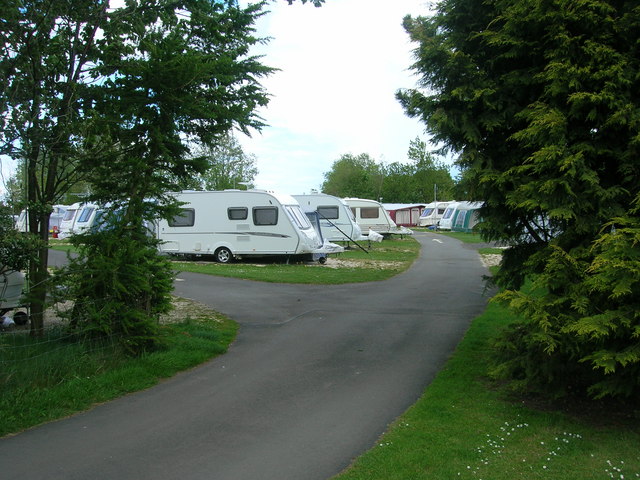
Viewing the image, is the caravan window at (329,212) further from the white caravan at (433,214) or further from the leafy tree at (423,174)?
the leafy tree at (423,174)

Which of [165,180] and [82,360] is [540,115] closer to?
[165,180]

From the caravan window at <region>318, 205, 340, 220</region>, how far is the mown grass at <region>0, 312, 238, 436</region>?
2057 centimetres

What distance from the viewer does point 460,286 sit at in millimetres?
15414

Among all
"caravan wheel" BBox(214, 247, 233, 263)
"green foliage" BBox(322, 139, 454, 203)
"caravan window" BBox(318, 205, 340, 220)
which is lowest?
"caravan wheel" BBox(214, 247, 233, 263)

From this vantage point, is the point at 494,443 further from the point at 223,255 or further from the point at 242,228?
the point at 223,255

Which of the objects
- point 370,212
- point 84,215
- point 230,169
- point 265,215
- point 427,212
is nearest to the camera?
point 265,215

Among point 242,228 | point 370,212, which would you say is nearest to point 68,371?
point 242,228

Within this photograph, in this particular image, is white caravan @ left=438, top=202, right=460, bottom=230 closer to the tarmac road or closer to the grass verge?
the tarmac road

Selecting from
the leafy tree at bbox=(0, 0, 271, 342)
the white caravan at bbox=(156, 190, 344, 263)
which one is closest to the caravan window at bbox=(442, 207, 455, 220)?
the white caravan at bbox=(156, 190, 344, 263)

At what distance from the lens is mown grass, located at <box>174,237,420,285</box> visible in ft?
53.6

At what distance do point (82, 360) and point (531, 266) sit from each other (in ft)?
17.1

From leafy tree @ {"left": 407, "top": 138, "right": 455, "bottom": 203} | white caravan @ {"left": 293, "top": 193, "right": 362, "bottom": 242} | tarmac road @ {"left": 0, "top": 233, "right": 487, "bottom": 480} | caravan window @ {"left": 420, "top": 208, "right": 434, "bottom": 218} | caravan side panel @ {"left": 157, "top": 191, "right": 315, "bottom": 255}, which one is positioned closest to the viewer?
tarmac road @ {"left": 0, "top": 233, "right": 487, "bottom": 480}

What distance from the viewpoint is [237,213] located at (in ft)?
67.2

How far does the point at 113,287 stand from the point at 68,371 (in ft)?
4.04
